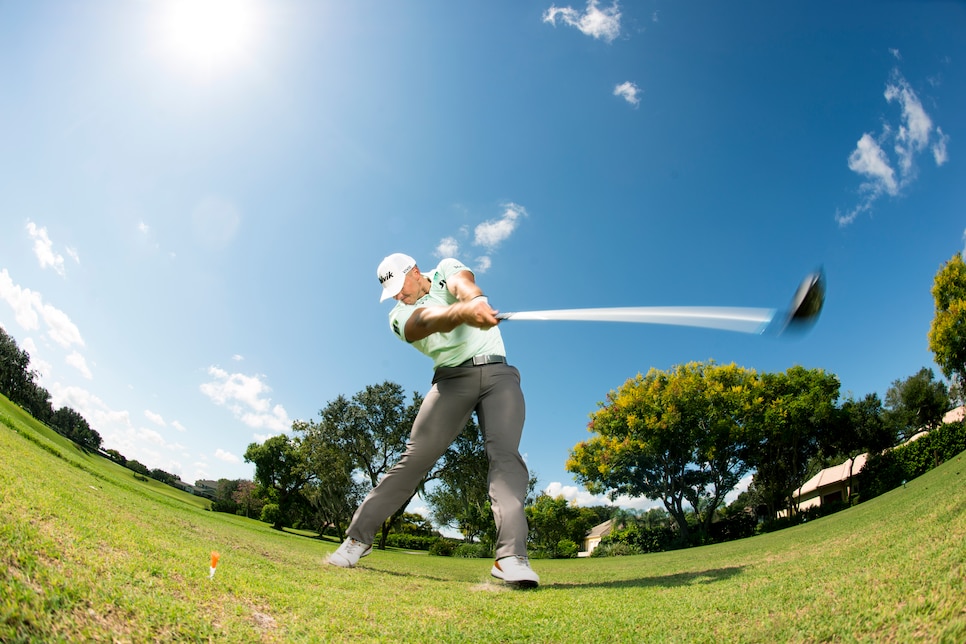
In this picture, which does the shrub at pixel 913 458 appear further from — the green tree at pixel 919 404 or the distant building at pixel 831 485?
the distant building at pixel 831 485

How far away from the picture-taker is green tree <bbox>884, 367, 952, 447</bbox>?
33.1m

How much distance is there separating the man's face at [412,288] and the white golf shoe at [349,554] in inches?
84.6

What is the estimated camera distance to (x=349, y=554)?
3896mm

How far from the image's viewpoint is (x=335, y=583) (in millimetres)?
2715

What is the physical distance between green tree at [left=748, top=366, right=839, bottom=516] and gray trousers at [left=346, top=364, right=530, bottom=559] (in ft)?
101

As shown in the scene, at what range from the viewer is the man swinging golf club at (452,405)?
3.61 metres

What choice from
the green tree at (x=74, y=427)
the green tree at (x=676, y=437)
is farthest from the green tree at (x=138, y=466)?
the green tree at (x=676, y=437)

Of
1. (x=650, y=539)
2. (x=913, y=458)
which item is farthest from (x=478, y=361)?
(x=913, y=458)

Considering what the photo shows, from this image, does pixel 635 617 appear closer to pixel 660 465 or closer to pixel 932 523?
pixel 932 523

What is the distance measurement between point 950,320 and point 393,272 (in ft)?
96.5

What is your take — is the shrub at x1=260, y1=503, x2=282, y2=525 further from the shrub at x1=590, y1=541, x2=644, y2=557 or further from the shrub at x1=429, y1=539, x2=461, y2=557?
the shrub at x1=590, y1=541, x2=644, y2=557

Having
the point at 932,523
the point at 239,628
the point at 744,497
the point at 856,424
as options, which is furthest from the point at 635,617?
the point at 744,497

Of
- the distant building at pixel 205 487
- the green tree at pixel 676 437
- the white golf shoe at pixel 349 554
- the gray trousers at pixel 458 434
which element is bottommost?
the distant building at pixel 205 487

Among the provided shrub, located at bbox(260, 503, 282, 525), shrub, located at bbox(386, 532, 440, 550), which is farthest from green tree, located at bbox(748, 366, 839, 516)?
shrub, located at bbox(260, 503, 282, 525)
